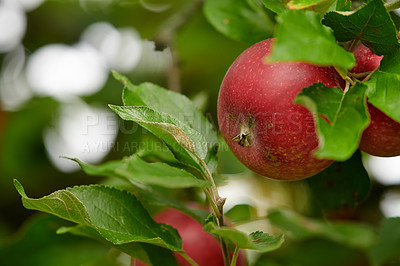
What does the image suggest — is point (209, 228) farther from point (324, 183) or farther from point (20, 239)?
point (20, 239)

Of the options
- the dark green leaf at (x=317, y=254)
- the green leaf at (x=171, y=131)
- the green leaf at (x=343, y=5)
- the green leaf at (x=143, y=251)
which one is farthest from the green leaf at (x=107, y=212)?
the dark green leaf at (x=317, y=254)

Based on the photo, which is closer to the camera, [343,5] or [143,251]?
[343,5]

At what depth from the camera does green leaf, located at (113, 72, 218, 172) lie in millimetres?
791

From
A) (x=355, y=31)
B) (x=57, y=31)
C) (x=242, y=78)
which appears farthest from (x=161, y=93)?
(x=57, y=31)

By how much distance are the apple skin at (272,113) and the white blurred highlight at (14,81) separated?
139 centimetres

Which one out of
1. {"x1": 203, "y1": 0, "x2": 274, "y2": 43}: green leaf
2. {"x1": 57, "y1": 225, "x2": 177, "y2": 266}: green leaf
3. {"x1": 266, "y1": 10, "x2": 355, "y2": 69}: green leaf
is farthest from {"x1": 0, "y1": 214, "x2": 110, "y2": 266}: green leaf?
{"x1": 266, "y1": 10, "x2": 355, "y2": 69}: green leaf

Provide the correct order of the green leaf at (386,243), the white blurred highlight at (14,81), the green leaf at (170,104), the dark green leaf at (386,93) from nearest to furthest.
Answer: the dark green leaf at (386,93)
the green leaf at (170,104)
the green leaf at (386,243)
the white blurred highlight at (14,81)

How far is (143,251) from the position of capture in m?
0.78

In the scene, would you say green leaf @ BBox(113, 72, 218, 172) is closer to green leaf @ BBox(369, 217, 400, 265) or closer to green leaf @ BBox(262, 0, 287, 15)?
green leaf @ BBox(262, 0, 287, 15)

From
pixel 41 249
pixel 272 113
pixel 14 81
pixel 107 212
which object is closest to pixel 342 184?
pixel 272 113

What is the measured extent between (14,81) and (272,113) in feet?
5.18

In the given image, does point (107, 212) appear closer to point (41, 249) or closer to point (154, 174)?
point (154, 174)

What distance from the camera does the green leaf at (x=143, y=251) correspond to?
762 millimetres

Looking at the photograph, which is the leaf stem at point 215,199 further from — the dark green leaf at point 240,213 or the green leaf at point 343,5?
the dark green leaf at point 240,213
